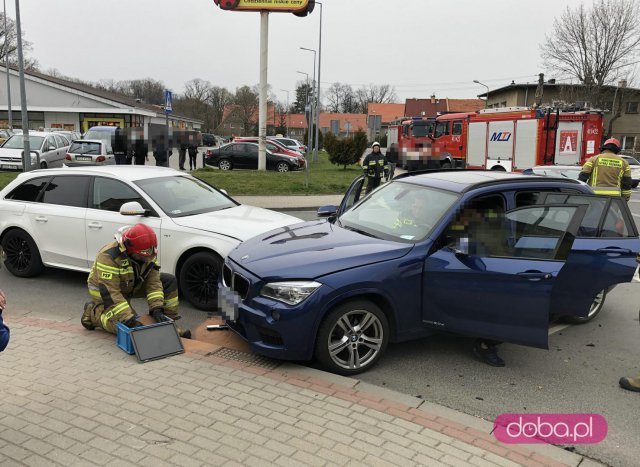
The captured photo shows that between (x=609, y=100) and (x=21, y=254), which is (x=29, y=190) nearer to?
(x=21, y=254)

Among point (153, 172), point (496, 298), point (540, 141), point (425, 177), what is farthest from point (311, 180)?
point (496, 298)

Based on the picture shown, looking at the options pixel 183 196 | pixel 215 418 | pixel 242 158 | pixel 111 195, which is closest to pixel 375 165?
pixel 183 196

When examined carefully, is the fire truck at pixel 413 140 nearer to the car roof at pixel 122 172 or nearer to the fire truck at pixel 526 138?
the fire truck at pixel 526 138

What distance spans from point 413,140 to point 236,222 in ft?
62.8

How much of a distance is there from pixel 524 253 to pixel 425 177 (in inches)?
57.0

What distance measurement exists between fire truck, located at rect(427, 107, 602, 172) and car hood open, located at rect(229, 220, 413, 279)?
14.2 meters

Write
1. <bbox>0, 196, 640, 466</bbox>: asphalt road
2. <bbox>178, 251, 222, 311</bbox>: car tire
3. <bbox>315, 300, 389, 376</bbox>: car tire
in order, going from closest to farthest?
<bbox>0, 196, 640, 466</bbox>: asphalt road < <bbox>315, 300, 389, 376</bbox>: car tire < <bbox>178, 251, 222, 311</bbox>: car tire

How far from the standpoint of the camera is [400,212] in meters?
4.98

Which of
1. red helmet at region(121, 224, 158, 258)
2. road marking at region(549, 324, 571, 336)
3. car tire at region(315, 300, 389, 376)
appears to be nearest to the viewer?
car tire at region(315, 300, 389, 376)

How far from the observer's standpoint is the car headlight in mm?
4008

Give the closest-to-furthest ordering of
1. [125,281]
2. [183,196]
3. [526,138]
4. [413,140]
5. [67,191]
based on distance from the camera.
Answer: [125,281] < [183,196] < [67,191] < [526,138] < [413,140]

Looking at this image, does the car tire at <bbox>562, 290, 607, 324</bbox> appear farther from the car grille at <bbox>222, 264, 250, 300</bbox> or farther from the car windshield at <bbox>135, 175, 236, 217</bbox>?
the car windshield at <bbox>135, 175, 236, 217</bbox>

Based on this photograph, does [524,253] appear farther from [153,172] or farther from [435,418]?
[153,172]

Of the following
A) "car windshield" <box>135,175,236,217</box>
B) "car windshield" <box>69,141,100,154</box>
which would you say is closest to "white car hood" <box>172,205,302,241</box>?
"car windshield" <box>135,175,236,217</box>
